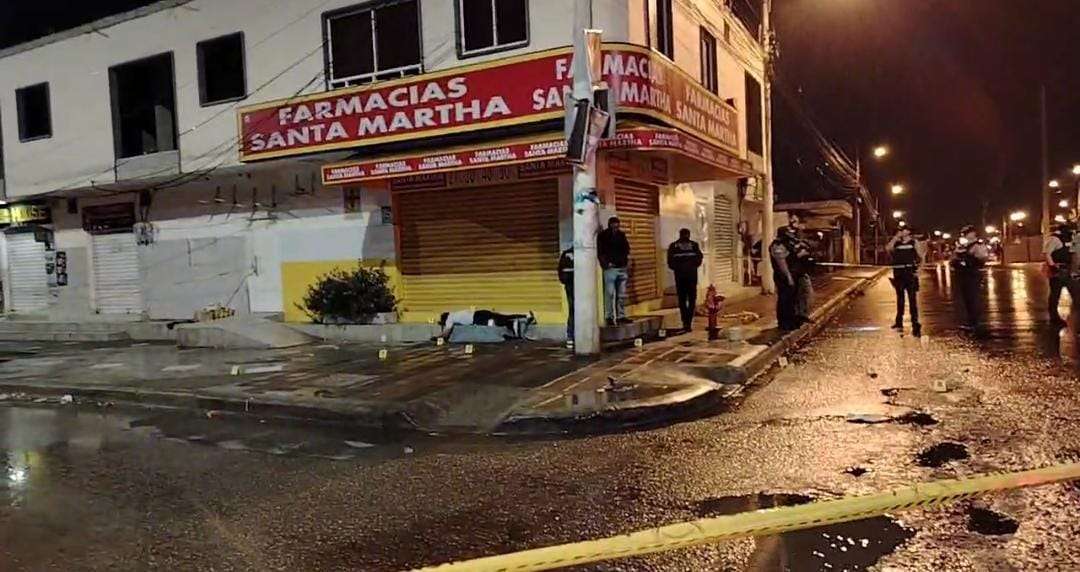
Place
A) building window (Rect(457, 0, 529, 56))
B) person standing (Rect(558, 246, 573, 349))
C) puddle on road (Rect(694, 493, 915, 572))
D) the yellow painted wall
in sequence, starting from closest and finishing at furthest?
puddle on road (Rect(694, 493, 915, 572)), person standing (Rect(558, 246, 573, 349)), building window (Rect(457, 0, 529, 56)), the yellow painted wall

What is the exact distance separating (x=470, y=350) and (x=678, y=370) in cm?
374

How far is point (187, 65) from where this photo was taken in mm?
17016

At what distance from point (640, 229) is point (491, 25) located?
4.30 meters

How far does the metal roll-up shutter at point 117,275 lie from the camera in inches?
749

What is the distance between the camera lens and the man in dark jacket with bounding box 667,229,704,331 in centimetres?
1292

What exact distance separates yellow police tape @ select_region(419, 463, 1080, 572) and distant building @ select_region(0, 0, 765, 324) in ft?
24.9

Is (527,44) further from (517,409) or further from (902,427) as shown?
(902,427)

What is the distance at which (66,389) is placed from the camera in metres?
10.8

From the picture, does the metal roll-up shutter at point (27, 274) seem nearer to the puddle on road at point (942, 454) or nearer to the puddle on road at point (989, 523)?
the puddle on road at point (942, 454)

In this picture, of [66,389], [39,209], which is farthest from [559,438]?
[39,209]

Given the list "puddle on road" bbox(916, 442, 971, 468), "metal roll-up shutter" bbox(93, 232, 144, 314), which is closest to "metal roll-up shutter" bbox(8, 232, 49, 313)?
"metal roll-up shutter" bbox(93, 232, 144, 314)

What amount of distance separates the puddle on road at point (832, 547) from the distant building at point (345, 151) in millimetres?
7648

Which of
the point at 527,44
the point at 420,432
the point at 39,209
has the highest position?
the point at 527,44

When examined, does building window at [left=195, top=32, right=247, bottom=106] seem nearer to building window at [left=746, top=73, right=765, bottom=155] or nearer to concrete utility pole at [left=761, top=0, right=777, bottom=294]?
concrete utility pole at [left=761, top=0, right=777, bottom=294]
